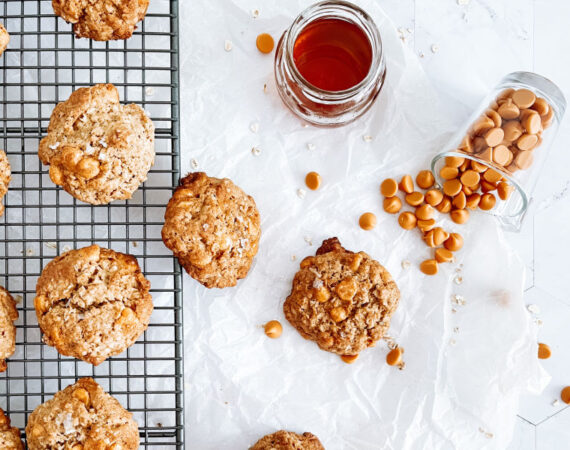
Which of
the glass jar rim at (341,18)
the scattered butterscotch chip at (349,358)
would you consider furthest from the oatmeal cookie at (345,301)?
the glass jar rim at (341,18)

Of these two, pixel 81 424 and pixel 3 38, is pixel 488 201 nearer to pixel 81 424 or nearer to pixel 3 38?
Answer: pixel 81 424

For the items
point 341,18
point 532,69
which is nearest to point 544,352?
point 532,69

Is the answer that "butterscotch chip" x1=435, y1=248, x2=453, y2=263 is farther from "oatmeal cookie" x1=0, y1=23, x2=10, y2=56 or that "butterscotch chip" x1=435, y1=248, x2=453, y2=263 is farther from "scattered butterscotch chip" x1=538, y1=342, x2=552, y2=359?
"oatmeal cookie" x1=0, y1=23, x2=10, y2=56

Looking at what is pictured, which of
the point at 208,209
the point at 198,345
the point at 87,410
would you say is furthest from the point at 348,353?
the point at 87,410

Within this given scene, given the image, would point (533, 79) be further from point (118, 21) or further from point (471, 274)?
point (118, 21)

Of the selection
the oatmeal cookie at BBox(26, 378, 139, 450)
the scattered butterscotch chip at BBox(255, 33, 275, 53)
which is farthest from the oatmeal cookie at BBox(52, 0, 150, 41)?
the oatmeal cookie at BBox(26, 378, 139, 450)

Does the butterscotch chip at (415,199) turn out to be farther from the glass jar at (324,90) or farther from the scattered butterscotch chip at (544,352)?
the scattered butterscotch chip at (544,352)
